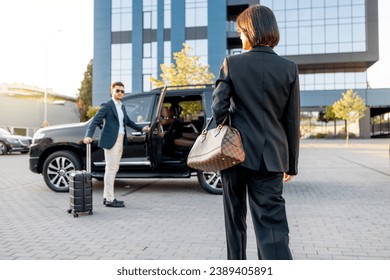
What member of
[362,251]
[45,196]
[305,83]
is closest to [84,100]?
[305,83]

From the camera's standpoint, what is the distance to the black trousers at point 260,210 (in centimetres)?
254

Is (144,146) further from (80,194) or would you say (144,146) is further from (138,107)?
(80,194)

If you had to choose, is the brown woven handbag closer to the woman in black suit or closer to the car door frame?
the woman in black suit

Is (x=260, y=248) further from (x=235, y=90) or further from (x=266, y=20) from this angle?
(x=266, y=20)

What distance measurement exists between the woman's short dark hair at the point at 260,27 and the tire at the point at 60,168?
563 cm

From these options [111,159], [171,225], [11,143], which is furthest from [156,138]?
[11,143]

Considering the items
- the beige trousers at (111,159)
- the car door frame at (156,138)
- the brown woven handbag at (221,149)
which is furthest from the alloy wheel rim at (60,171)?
the brown woven handbag at (221,149)

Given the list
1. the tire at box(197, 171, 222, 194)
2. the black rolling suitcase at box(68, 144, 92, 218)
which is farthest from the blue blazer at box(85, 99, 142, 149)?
the tire at box(197, 171, 222, 194)

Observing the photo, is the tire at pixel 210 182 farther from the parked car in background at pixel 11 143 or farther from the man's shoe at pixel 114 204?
the parked car in background at pixel 11 143

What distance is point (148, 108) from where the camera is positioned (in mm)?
7637

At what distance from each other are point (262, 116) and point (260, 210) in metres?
0.61

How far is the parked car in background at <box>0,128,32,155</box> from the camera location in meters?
20.7

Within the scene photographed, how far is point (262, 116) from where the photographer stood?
2559mm
